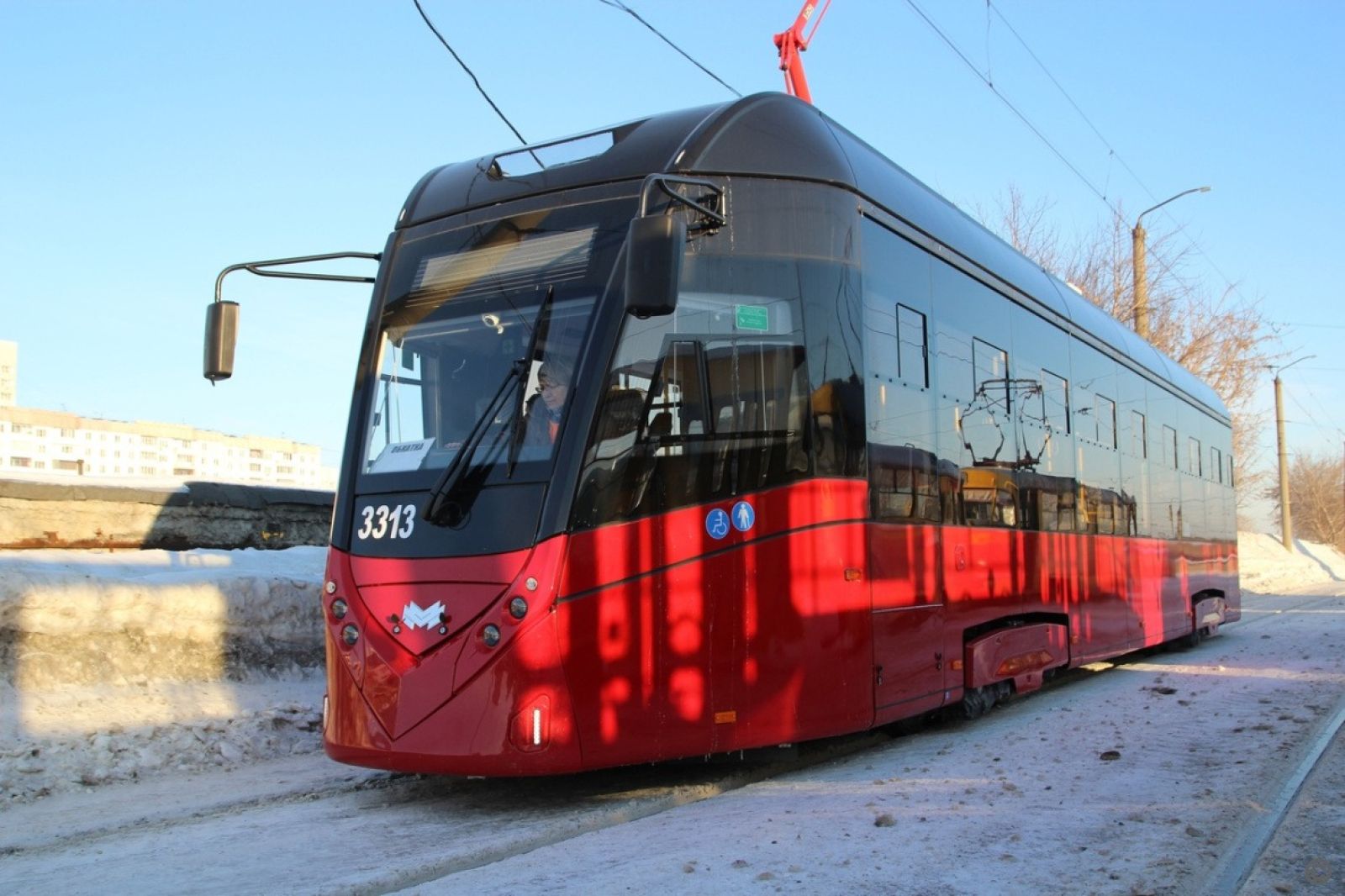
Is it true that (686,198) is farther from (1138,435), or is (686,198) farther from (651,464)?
(1138,435)

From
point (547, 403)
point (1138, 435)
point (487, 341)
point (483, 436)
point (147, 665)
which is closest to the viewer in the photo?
point (547, 403)

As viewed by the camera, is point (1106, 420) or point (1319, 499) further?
point (1319, 499)

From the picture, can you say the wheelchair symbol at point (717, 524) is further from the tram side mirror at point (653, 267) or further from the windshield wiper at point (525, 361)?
the tram side mirror at point (653, 267)

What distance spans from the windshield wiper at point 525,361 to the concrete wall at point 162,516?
5.76m

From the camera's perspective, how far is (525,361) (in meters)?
6.21

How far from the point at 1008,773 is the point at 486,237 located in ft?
14.0

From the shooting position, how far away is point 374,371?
6832mm

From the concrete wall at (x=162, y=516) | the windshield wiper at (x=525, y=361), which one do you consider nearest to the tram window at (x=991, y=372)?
the windshield wiper at (x=525, y=361)

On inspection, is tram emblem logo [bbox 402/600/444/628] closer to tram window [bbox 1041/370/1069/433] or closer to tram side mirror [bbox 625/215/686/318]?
tram side mirror [bbox 625/215/686/318]

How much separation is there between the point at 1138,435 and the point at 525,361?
9287mm

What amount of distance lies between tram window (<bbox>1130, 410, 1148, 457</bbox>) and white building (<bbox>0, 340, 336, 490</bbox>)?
1531 centimetres

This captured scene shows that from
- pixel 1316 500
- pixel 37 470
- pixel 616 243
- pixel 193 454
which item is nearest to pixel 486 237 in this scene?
pixel 616 243

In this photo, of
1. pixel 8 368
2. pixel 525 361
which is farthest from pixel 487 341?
pixel 8 368

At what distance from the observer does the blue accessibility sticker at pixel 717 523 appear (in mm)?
6168
